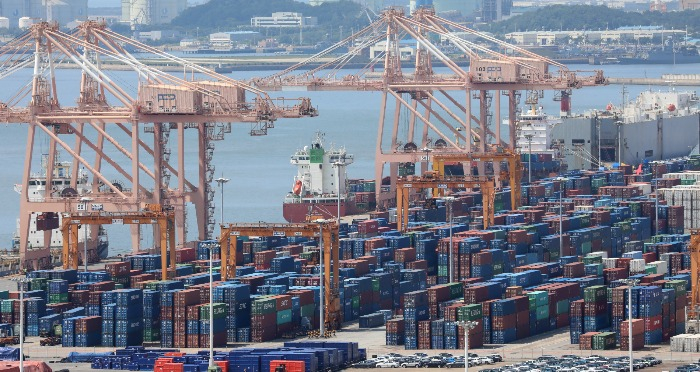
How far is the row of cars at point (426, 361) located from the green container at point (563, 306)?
7855 mm

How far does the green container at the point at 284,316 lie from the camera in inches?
2694

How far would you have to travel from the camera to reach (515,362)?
6206cm

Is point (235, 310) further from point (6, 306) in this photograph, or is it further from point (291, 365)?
point (291, 365)

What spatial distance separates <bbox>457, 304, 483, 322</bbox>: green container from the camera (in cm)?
6556

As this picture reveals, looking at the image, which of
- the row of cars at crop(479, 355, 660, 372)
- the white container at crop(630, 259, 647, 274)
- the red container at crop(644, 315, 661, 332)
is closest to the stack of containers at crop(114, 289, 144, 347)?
the row of cars at crop(479, 355, 660, 372)

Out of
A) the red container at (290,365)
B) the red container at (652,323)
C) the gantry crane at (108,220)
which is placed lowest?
the red container at (290,365)

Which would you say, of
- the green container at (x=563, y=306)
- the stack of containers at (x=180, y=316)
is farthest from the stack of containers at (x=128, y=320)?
the green container at (x=563, y=306)

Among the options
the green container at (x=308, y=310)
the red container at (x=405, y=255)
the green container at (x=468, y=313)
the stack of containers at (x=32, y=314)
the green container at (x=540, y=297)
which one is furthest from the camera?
the red container at (x=405, y=255)

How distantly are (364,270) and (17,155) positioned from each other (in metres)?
97.1

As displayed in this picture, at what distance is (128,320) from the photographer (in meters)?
68.1

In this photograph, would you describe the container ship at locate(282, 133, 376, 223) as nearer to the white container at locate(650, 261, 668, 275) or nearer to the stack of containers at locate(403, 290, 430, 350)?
the white container at locate(650, 261, 668, 275)

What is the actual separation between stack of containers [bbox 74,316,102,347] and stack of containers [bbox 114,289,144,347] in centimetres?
74

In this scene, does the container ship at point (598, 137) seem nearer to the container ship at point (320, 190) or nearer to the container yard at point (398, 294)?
the container ship at point (320, 190)

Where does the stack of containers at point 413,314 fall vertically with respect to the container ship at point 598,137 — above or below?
below
